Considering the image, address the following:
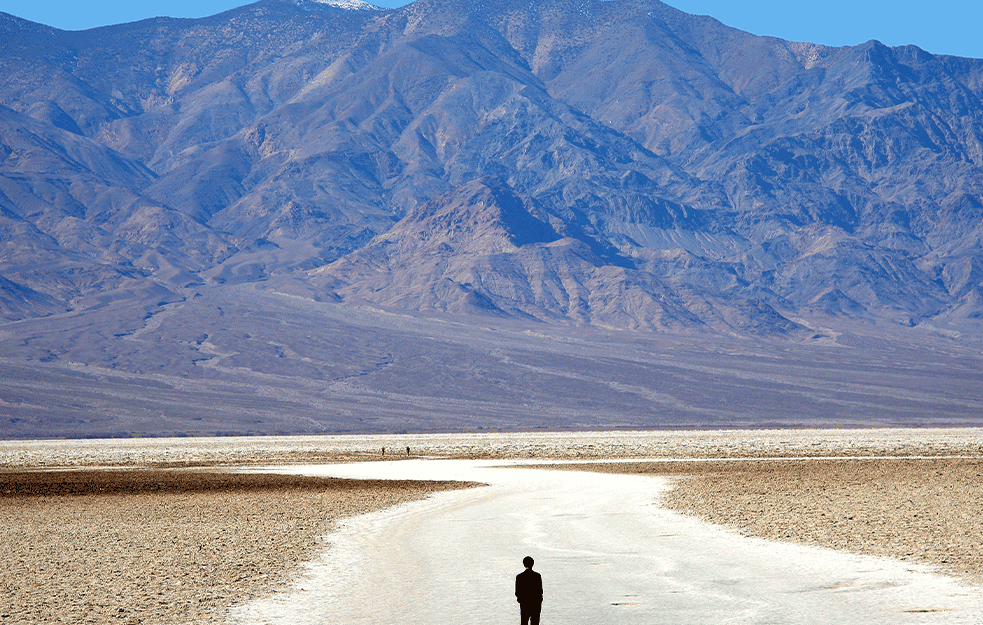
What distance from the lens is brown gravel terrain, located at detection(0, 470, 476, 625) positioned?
15.2 metres

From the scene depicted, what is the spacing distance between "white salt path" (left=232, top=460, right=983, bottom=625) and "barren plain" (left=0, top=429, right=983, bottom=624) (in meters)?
0.97

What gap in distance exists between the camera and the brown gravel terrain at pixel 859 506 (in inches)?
752

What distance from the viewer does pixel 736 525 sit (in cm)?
2300

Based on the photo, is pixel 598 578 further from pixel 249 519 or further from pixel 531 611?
pixel 249 519

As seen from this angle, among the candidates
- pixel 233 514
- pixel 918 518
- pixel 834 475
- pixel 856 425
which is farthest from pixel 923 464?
pixel 856 425

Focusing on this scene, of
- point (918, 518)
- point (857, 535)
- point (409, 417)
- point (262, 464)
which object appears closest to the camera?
point (857, 535)

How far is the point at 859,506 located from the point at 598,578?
36.6ft

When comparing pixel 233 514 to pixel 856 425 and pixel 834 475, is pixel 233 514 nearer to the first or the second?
pixel 834 475

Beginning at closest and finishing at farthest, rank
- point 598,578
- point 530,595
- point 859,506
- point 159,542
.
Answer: point 530,595
point 598,578
point 159,542
point 859,506

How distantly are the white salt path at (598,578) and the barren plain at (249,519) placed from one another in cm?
97

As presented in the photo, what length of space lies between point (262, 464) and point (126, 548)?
38.3 m

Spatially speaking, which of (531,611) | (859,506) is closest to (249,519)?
(859,506)

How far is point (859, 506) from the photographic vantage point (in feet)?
84.0

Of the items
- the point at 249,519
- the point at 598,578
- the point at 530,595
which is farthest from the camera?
the point at 249,519
